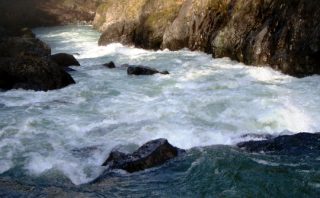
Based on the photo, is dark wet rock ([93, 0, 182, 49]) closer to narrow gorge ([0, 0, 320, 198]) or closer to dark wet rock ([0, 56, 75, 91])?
narrow gorge ([0, 0, 320, 198])

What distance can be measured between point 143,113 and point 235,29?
8.27 m

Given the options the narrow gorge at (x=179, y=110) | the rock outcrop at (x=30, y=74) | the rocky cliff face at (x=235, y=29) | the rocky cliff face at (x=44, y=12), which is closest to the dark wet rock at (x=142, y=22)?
the rocky cliff face at (x=235, y=29)

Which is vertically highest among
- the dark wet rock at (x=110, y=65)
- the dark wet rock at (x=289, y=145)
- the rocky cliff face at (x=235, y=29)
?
the rocky cliff face at (x=235, y=29)

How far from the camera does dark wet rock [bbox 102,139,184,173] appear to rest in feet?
30.6

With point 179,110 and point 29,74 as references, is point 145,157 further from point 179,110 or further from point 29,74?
point 29,74

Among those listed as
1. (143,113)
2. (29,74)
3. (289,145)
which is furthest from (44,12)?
(289,145)

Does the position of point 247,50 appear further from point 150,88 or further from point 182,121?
point 182,121

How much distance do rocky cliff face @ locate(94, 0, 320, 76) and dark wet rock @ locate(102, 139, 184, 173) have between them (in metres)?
7.80

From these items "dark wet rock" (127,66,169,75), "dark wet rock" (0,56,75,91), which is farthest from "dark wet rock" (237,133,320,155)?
"dark wet rock" (0,56,75,91)

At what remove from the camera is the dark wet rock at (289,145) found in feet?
31.8

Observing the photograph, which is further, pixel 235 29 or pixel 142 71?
pixel 235 29

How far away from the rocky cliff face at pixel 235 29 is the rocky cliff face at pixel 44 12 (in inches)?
686

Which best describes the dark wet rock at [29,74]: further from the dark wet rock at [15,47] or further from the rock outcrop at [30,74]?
the dark wet rock at [15,47]

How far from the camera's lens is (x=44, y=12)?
4531 cm
